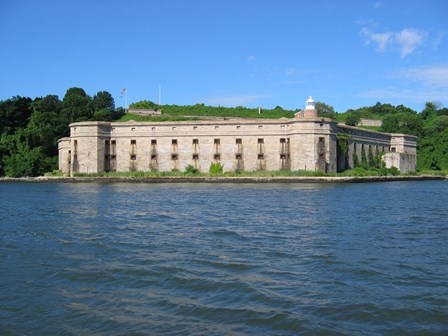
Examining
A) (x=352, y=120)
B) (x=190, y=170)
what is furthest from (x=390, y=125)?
(x=190, y=170)

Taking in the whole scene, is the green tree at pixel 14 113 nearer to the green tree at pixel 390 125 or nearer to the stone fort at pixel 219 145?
the stone fort at pixel 219 145

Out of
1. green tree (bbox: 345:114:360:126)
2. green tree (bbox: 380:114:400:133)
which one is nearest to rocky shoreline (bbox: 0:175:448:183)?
green tree (bbox: 380:114:400:133)

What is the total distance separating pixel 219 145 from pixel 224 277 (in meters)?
41.8

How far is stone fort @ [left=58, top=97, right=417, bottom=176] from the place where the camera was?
4678 cm

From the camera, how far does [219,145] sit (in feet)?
165

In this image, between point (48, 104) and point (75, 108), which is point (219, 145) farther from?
point (48, 104)

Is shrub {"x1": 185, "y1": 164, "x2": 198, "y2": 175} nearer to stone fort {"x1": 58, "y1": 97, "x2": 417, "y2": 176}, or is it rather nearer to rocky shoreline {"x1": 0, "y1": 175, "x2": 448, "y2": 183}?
stone fort {"x1": 58, "y1": 97, "x2": 417, "y2": 176}

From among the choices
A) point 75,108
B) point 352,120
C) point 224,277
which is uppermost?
point 75,108

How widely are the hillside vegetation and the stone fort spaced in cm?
891

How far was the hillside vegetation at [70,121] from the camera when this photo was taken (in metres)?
60.5

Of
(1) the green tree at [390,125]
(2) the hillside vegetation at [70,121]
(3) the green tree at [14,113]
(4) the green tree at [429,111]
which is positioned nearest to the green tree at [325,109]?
(2) the hillside vegetation at [70,121]

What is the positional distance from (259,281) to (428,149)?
6241cm

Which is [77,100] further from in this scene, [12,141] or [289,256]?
[289,256]

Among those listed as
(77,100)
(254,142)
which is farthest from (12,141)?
(254,142)
